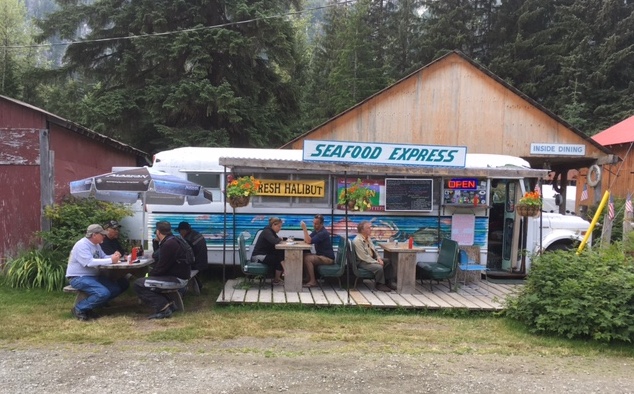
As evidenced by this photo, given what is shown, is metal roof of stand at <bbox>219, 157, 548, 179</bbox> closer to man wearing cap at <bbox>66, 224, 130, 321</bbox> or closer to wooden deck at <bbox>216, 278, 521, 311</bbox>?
wooden deck at <bbox>216, 278, 521, 311</bbox>

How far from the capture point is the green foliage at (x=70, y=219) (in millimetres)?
9133

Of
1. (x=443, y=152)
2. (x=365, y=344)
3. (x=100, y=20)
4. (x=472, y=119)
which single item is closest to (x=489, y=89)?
(x=472, y=119)

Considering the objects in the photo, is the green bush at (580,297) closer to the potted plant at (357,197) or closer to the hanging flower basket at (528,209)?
the hanging flower basket at (528,209)

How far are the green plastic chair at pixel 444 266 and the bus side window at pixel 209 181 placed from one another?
424cm

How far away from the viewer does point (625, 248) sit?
7.30 m

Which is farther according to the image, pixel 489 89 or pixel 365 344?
pixel 489 89

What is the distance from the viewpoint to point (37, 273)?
8.74 metres

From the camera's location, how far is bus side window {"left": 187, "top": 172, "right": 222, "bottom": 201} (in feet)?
31.8

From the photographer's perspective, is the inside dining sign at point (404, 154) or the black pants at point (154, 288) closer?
the black pants at point (154, 288)

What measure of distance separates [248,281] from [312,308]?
1941 mm

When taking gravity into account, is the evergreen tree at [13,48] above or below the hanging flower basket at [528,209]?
above

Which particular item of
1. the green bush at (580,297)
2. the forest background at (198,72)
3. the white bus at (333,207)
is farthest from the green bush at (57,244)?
the forest background at (198,72)

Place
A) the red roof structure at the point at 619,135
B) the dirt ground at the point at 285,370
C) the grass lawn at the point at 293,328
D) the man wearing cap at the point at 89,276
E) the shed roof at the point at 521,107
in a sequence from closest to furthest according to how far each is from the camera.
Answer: the dirt ground at the point at 285,370 → the grass lawn at the point at 293,328 → the man wearing cap at the point at 89,276 → the shed roof at the point at 521,107 → the red roof structure at the point at 619,135

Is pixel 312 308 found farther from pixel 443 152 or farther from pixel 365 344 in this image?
pixel 443 152
